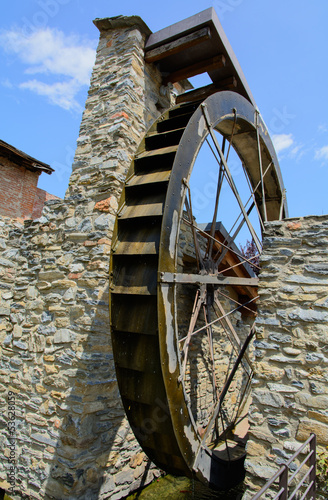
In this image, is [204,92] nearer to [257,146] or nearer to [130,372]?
[257,146]

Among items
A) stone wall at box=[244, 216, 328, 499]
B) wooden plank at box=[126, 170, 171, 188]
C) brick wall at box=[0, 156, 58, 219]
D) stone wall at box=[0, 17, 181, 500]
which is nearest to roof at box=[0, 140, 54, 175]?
brick wall at box=[0, 156, 58, 219]

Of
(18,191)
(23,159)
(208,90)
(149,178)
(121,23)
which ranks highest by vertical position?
(121,23)

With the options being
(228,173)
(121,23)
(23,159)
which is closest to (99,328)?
(228,173)

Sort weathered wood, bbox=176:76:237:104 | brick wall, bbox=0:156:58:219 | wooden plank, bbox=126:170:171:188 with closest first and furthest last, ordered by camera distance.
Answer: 1. wooden plank, bbox=126:170:171:188
2. weathered wood, bbox=176:76:237:104
3. brick wall, bbox=0:156:58:219

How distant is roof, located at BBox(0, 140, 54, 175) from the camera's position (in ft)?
26.4

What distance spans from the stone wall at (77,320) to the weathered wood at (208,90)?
1.04 metres

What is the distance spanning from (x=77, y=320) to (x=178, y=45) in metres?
3.83

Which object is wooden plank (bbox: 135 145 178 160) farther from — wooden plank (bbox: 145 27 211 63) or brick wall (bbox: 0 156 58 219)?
brick wall (bbox: 0 156 58 219)

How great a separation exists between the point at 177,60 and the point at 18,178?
5979 millimetres

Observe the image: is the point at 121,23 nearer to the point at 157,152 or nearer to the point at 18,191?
the point at 157,152

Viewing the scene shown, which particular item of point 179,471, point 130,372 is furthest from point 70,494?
→ point 130,372

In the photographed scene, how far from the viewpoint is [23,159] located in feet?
28.5

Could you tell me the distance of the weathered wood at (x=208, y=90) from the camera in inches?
189

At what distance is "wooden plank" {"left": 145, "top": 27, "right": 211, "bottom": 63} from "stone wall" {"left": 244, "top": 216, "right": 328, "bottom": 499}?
2.97 metres
